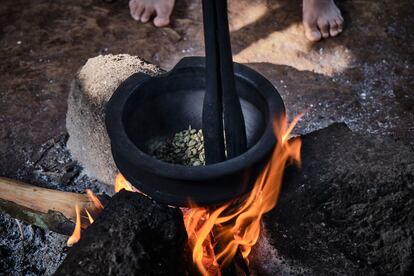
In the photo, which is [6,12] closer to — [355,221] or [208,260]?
[208,260]

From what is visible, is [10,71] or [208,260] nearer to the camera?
[208,260]

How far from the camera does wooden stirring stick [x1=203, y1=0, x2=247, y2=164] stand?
172 centimetres

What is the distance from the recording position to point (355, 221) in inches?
87.4

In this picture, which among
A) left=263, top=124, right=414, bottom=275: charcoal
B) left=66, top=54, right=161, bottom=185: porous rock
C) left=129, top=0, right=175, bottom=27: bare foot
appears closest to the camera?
left=263, top=124, right=414, bottom=275: charcoal

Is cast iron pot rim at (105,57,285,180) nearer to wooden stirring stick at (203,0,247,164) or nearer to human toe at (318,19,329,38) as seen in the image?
wooden stirring stick at (203,0,247,164)

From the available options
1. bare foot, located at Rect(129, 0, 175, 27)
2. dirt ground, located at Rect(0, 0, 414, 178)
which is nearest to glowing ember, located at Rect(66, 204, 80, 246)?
Answer: dirt ground, located at Rect(0, 0, 414, 178)

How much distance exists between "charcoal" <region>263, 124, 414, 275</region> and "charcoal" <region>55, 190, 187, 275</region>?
50 cm

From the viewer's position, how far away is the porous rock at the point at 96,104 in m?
2.60

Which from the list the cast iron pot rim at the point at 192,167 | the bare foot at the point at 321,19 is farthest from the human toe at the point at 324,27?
the cast iron pot rim at the point at 192,167

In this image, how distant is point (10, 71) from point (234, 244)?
2.20 meters

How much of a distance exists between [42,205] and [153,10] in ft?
6.68

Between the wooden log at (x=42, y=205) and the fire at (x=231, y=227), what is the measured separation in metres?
0.53

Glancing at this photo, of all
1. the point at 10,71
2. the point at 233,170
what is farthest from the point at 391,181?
the point at 10,71

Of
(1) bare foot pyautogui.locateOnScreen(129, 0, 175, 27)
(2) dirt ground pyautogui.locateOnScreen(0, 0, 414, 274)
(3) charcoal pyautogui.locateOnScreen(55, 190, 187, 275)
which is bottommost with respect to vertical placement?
(2) dirt ground pyautogui.locateOnScreen(0, 0, 414, 274)
